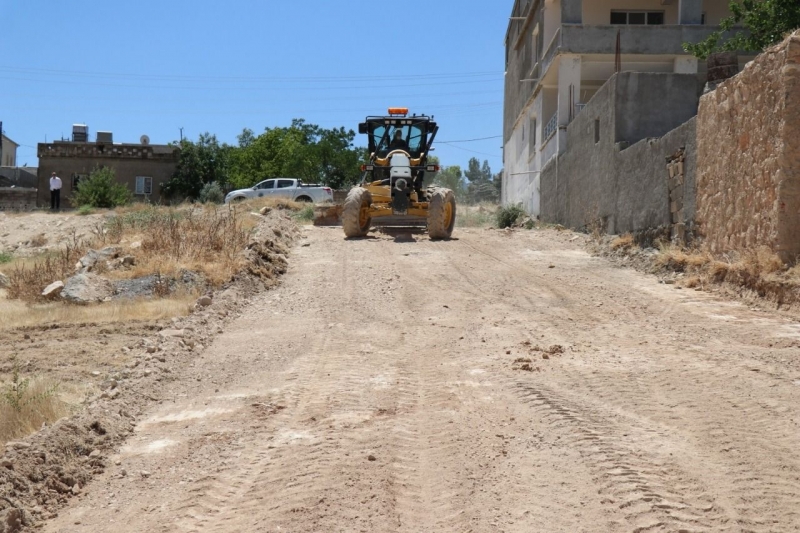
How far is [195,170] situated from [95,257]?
1488 inches

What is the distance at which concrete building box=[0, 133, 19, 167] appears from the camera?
75675 mm

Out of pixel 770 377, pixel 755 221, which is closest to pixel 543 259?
pixel 755 221

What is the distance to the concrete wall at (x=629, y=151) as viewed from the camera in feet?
52.4

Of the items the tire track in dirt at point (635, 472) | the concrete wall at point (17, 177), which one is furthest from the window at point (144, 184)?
the tire track in dirt at point (635, 472)

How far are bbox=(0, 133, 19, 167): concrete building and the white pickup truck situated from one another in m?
45.2

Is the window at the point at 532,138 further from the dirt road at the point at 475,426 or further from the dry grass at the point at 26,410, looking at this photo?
the dry grass at the point at 26,410

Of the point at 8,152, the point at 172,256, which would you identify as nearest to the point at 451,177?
the point at 8,152

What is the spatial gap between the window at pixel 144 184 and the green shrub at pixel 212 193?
368 centimetres

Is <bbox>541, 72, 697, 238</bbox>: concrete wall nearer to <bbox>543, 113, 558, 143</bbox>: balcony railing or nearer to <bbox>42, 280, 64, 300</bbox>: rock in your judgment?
<bbox>543, 113, 558, 143</bbox>: balcony railing

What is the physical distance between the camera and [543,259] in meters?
17.2

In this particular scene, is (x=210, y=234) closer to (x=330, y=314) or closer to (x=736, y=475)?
(x=330, y=314)

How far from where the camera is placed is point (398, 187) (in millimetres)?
20844

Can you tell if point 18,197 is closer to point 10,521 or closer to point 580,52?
point 580,52

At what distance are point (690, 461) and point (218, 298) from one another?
338 inches
